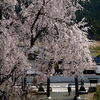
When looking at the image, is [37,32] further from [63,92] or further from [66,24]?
[63,92]

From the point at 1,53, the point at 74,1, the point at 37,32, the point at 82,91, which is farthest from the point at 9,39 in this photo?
the point at 82,91

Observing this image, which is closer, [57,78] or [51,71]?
[51,71]

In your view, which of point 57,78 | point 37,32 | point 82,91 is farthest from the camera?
point 57,78

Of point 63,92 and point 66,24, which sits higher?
point 66,24

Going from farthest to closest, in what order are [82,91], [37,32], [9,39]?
[82,91], [37,32], [9,39]

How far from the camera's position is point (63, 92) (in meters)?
24.1

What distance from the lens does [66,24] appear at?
11.5 m

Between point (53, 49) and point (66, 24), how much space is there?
3.20 feet

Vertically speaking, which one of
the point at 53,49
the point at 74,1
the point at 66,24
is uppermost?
the point at 74,1

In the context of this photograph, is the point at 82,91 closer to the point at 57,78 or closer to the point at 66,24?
the point at 57,78

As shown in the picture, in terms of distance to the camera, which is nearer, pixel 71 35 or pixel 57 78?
pixel 71 35

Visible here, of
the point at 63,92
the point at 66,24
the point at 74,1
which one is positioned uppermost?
the point at 74,1

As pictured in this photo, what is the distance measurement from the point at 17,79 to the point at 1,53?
1.41m

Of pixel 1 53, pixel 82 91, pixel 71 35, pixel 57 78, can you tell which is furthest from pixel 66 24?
pixel 57 78
